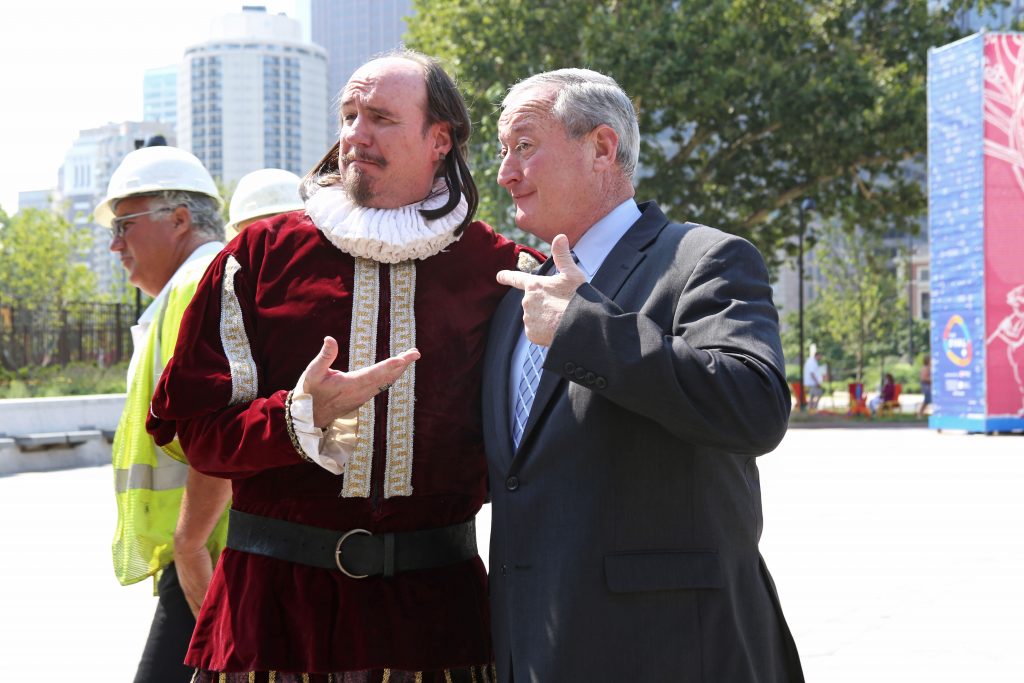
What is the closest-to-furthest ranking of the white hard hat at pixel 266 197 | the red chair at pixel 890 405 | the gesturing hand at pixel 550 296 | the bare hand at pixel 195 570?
the gesturing hand at pixel 550 296
the bare hand at pixel 195 570
the white hard hat at pixel 266 197
the red chair at pixel 890 405

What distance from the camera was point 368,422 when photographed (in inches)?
109

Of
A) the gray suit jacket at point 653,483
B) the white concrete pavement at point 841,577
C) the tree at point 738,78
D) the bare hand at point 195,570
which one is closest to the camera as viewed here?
the gray suit jacket at point 653,483

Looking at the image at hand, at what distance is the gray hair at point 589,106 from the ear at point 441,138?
0.28m

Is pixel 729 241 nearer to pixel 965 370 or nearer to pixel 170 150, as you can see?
pixel 170 150

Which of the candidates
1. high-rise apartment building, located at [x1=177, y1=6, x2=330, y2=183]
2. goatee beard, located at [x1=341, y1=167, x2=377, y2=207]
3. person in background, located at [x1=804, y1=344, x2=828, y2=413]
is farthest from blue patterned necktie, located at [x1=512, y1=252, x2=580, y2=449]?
high-rise apartment building, located at [x1=177, y1=6, x2=330, y2=183]

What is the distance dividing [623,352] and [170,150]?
2.37 metres

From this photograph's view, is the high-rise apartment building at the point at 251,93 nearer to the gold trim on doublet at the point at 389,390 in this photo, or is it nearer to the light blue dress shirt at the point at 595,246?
the gold trim on doublet at the point at 389,390

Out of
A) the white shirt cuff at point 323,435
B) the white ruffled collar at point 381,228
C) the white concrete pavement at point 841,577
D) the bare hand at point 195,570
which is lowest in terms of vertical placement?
the white concrete pavement at point 841,577

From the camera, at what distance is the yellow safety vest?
12.0ft

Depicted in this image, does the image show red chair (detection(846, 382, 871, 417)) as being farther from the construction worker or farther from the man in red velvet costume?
the man in red velvet costume

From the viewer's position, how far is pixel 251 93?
440 ft

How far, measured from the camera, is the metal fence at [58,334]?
66.3 ft

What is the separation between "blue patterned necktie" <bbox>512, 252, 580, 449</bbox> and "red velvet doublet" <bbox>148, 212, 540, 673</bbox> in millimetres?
231

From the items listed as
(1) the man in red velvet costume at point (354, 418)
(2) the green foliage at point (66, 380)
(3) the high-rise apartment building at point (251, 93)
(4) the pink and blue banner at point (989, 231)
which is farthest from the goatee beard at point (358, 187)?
(3) the high-rise apartment building at point (251, 93)
